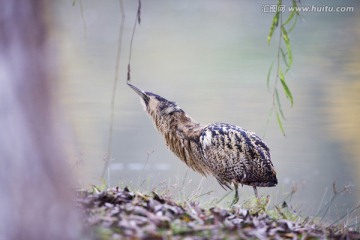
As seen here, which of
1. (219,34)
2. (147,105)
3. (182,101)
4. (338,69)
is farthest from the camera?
(219,34)

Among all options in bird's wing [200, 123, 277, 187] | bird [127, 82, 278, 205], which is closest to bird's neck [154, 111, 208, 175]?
bird [127, 82, 278, 205]

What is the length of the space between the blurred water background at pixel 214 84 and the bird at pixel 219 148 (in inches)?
72.4

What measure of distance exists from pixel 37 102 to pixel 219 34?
11.9 m

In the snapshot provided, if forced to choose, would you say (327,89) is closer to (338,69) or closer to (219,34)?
(338,69)

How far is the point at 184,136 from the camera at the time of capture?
4723 mm

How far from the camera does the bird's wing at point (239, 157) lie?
4527mm

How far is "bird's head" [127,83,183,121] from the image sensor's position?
475 centimetres

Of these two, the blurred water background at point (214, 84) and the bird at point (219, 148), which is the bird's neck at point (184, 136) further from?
the blurred water background at point (214, 84)

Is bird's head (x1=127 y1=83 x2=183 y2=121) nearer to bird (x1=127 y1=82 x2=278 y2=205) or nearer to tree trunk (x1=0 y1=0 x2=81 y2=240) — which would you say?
bird (x1=127 y1=82 x2=278 y2=205)

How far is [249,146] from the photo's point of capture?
4539mm

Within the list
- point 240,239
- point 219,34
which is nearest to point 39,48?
point 240,239

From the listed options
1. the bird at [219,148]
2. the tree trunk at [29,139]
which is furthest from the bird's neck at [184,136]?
the tree trunk at [29,139]

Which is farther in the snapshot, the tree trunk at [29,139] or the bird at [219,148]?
the bird at [219,148]

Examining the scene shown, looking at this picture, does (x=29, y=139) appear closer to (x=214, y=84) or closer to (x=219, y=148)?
(x=219, y=148)
